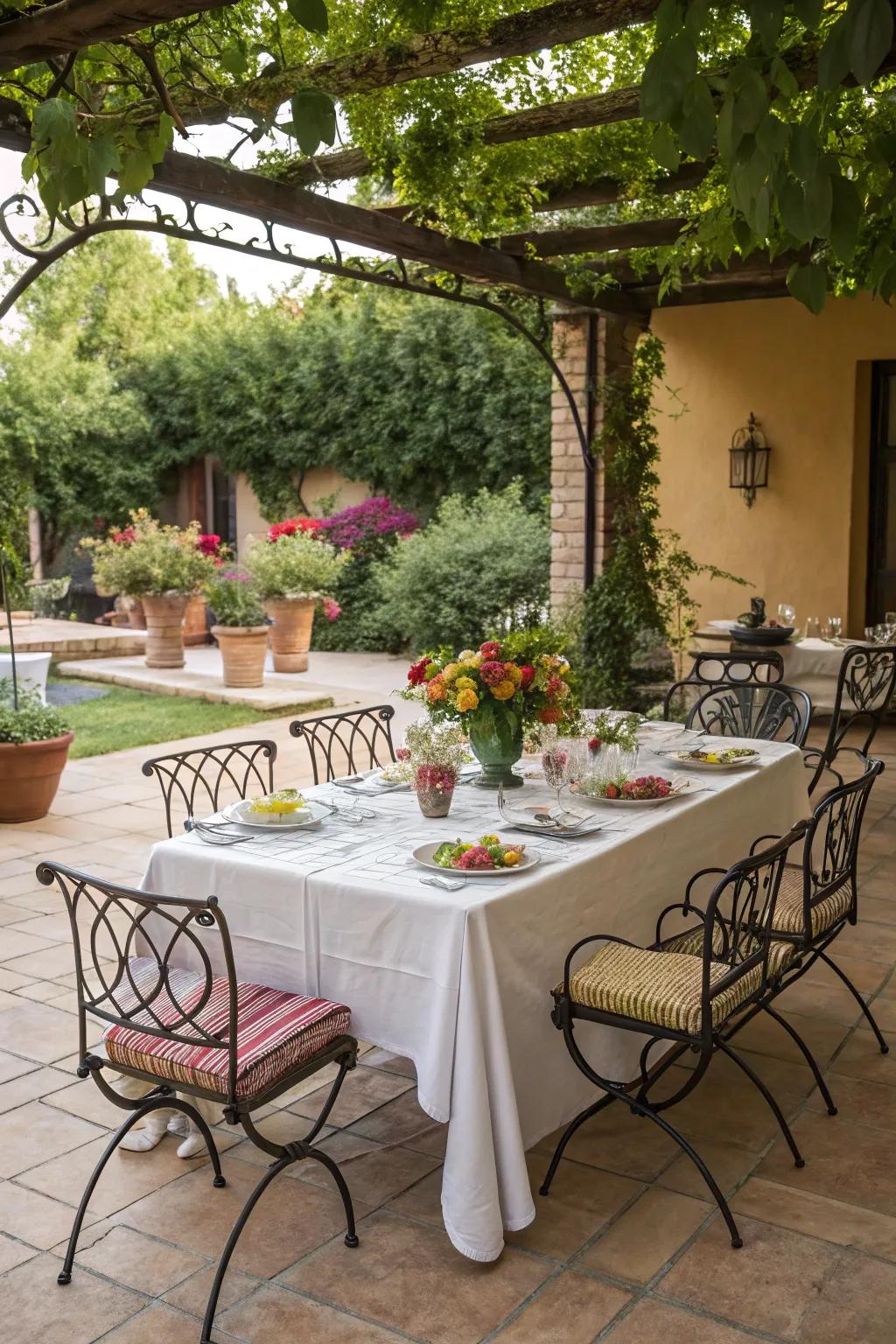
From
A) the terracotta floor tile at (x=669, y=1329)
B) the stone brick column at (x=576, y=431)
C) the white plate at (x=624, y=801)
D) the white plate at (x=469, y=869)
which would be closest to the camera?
the terracotta floor tile at (x=669, y=1329)

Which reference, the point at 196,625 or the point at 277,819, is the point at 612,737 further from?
the point at 196,625

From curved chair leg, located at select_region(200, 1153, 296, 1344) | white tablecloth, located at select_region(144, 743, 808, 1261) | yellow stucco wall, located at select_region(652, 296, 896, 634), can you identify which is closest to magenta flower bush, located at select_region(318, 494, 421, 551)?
yellow stucco wall, located at select_region(652, 296, 896, 634)

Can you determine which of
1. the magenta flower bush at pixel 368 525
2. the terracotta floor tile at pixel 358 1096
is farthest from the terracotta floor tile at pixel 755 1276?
the magenta flower bush at pixel 368 525

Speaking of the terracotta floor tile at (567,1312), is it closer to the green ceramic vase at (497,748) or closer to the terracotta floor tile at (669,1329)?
the terracotta floor tile at (669,1329)

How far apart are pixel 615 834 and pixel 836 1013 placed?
121 centimetres

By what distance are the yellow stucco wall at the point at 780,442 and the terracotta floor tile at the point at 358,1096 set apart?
21.2ft

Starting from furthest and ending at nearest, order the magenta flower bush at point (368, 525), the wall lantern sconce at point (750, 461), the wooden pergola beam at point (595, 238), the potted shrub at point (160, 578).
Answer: the magenta flower bush at point (368, 525), the potted shrub at point (160, 578), the wall lantern sconce at point (750, 461), the wooden pergola beam at point (595, 238)

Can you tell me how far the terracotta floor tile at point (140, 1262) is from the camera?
8.34 feet

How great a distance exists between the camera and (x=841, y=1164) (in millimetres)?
2984

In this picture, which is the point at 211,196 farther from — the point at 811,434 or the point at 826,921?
the point at 811,434

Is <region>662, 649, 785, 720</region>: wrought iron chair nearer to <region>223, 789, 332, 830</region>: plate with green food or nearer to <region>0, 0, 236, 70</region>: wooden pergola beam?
<region>223, 789, 332, 830</region>: plate with green food

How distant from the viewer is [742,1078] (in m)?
3.44

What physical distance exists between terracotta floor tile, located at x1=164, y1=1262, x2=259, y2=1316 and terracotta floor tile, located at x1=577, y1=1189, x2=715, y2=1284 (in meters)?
0.68

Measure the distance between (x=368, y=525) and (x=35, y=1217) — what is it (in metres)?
10.9
